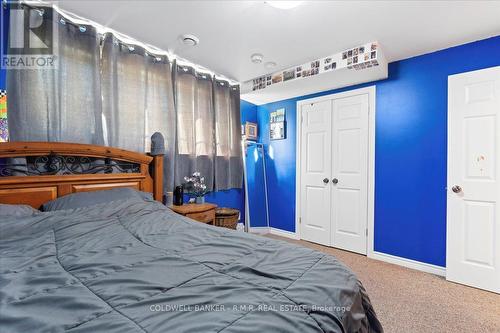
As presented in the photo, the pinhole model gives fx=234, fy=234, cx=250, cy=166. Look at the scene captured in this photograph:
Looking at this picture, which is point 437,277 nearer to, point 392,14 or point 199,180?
point 392,14

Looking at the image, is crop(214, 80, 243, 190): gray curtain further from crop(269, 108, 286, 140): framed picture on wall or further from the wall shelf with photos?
crop(269, 108, 286, 140): framed picture on wall

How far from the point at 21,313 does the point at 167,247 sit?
1.89 feet

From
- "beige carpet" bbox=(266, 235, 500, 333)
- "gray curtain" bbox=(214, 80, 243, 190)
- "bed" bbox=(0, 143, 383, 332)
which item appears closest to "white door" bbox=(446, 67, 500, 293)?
"beige carpet" bbox=(266, 235, 500, 333)

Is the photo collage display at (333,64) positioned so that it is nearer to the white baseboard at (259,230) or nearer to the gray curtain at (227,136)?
the gray curtain at (227,136)

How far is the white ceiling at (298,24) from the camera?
180 cm

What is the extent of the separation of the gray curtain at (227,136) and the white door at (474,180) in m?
2.43

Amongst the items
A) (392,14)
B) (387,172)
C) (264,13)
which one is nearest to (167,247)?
(264,13)

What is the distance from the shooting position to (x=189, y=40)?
2.30m

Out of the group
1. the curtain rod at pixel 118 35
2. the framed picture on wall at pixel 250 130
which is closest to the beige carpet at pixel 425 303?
the framed picture on wall at pixel 250 130

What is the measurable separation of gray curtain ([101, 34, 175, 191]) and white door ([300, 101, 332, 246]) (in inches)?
75.3

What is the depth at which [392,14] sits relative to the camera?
6.17 ft

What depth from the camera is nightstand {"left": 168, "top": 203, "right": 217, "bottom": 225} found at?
228cm

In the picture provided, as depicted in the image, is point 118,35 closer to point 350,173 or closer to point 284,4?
point 284,4

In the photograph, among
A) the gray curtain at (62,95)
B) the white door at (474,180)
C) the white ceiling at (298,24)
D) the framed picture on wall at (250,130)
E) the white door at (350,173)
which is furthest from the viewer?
the framed picture on wall at (250,130)
